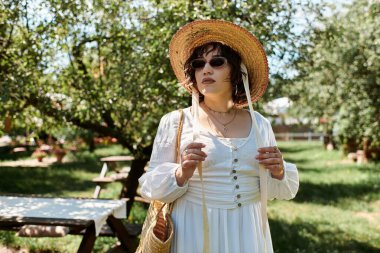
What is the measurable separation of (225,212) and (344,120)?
13.1 meters

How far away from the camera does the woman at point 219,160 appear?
198cm

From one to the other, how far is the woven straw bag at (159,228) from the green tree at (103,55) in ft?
9.56

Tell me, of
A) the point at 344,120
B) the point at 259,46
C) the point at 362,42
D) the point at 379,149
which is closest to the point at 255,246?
the point at 259,46

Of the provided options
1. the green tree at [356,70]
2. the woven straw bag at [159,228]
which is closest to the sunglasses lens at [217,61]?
the woven straw bag at [159,228]

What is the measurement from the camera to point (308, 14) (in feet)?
18.4

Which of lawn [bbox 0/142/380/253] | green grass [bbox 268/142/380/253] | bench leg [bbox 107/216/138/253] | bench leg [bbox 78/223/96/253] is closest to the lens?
bench leg [bbox 78/223/96/253]

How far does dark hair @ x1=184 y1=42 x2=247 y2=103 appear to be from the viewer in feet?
7.20

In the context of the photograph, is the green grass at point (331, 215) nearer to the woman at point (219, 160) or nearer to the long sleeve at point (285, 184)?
the long sleeve at point (285, 184)

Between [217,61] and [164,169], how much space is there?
23.0 inches

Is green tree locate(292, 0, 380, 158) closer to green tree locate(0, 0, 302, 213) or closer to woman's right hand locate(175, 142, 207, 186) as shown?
green tree locate(0, 0, 302, 213)

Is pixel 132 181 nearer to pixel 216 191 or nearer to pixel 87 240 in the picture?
pixel 87 240

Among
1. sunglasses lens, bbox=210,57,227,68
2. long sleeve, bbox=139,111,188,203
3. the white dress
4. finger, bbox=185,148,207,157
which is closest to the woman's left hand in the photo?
the white dress

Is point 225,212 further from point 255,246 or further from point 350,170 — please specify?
point 350,170

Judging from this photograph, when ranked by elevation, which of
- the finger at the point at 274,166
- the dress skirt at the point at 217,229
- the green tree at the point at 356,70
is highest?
the green tree at the point at 356,70
